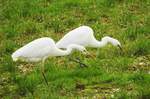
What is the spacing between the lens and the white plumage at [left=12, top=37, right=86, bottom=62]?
12.1 m

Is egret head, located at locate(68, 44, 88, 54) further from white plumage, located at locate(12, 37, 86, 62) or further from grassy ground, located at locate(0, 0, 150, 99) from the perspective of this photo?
grassy ground, located at locate(0, 0, 150, 99)

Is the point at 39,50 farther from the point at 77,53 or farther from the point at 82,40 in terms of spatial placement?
the point at 77,53


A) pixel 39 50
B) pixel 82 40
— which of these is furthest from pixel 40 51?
pixel 82 40

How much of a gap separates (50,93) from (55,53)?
6.27ft

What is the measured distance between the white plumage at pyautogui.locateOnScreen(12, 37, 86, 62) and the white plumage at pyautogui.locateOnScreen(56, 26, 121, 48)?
434mm

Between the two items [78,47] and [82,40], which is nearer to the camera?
[78,47]

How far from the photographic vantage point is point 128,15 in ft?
53.9

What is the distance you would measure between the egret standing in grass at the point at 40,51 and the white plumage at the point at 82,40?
16.9 inches

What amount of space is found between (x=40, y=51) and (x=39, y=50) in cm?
3

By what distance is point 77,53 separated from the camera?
14.1 metres

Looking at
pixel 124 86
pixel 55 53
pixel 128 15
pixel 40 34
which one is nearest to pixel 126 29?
pixel 128 15

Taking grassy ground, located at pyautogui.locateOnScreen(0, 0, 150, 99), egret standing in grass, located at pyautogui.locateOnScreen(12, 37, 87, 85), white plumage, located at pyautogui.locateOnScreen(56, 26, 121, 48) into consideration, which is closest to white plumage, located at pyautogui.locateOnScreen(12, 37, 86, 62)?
egret standing in grass, located at pyautogui.locateOnScreen(12, 37, 87, 85)

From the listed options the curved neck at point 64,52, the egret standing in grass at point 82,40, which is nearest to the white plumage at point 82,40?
the egret standing in grass at point 82,40

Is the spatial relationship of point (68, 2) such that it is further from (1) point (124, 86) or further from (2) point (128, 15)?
(1) point (124, 86)
